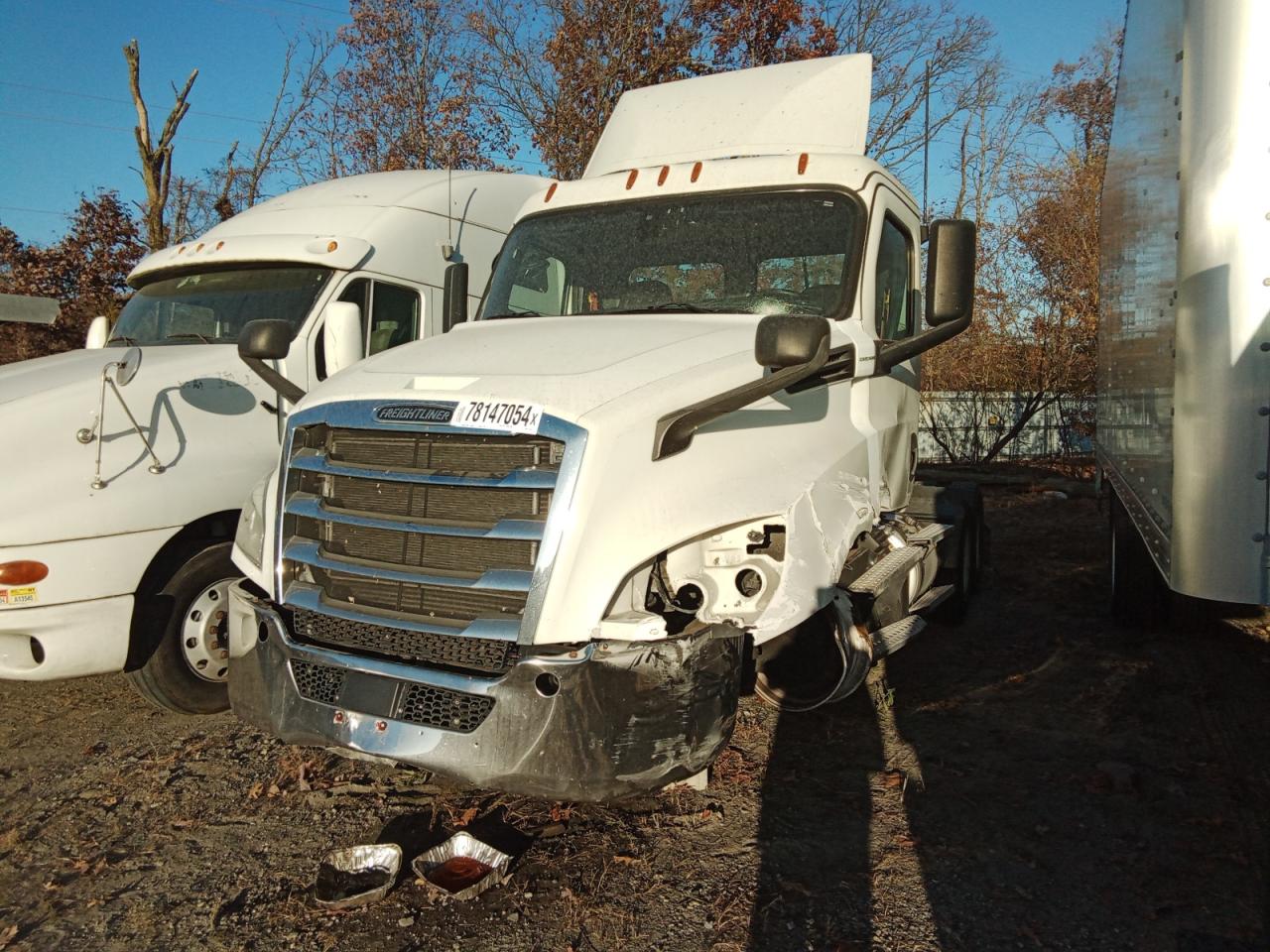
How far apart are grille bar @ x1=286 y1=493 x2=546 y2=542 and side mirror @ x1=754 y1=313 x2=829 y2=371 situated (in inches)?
39.8

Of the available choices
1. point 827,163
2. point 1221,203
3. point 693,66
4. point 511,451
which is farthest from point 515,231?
point 693,66

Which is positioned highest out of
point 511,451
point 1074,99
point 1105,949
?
point 1074,99

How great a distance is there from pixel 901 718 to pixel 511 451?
9.85 ft

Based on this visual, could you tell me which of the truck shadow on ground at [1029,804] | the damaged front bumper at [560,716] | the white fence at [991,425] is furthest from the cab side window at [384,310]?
the white fence at [991,425]

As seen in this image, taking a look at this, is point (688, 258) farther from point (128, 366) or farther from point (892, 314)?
point (128, 366)

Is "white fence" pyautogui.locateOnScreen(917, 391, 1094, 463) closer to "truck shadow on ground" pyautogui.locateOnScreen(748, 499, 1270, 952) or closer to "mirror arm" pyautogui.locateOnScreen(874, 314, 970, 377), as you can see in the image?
"truck shadow on ground" pyautogui.locateOnScreen(748, 499, 1270, 952)

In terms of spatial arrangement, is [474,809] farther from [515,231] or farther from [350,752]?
[515,231]

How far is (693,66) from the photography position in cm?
1788

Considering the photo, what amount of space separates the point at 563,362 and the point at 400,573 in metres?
1.02

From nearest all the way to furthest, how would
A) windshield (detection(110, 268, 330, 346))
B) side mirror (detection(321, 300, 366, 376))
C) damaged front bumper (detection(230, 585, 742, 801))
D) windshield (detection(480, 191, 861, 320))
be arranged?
damaged front bumper (detection(230, 585, 742, 801)), windshield (detection(480, 191, 861, 320)), side mirror (detection(321, 300, 366, 376)), windshield (detection(110, 268, 330, 346))

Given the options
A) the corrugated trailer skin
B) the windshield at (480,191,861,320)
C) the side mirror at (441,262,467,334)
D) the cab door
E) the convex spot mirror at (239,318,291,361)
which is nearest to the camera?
the corrugated trailer skin

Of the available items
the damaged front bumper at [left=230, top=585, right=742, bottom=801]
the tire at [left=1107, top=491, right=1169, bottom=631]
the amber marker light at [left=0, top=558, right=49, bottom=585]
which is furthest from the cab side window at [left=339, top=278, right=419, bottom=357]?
the tire at [left=1107, top=491, right=1169, bottom=631]

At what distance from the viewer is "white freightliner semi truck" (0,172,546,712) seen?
4457 millimetres

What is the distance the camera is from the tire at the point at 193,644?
492cm
